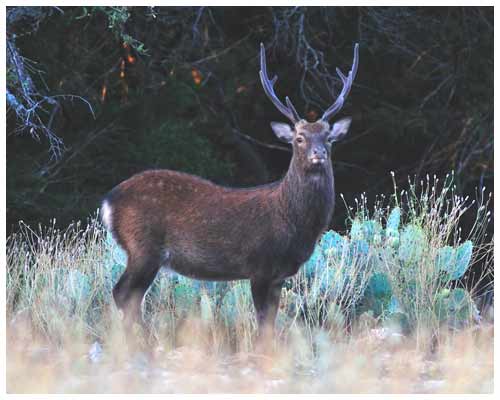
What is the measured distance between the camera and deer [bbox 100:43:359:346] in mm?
6551

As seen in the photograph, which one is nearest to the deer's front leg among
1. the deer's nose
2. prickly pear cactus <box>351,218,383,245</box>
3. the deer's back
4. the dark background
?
the deer's back

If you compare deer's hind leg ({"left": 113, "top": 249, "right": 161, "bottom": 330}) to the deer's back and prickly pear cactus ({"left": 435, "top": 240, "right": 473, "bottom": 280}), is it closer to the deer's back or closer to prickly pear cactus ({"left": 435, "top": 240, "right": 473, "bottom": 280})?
the deer's back

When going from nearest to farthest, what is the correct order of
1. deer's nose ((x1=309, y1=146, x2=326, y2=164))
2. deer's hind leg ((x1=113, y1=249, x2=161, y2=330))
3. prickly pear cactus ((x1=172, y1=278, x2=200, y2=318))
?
1. deer's nose ((x1=309, y1=146, x2=326, y2=164))
2. deer's hind leg ((x1=113, y1=249, x2=161, y2=330))
3. prickly pear cactus ((x1=172, y1=278, x2=200, y2=318))

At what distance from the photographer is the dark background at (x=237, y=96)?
40.1 ft

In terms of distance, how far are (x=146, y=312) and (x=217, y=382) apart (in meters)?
1.76

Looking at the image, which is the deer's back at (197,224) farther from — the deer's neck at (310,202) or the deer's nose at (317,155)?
the deer's nose at (317,155)

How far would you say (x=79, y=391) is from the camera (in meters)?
5.71

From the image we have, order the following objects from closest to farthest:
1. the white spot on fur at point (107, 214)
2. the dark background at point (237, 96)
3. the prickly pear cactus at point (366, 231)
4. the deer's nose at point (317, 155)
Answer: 1. the deer's nose at point (317, 155)
2. the white spot on fur at point (107, 214)
3. the prickly pear cactus at point (366, 231)
4. the dark background at point (237, 96)

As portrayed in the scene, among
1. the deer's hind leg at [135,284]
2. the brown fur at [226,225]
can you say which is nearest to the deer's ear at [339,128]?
the brown fur at [226,225]

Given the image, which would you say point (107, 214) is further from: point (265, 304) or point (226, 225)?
point (265, 304)

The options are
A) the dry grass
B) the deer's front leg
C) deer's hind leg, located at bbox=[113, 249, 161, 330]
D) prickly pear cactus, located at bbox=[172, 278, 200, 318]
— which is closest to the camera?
the dry grass

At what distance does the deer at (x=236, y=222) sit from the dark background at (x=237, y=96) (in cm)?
511
